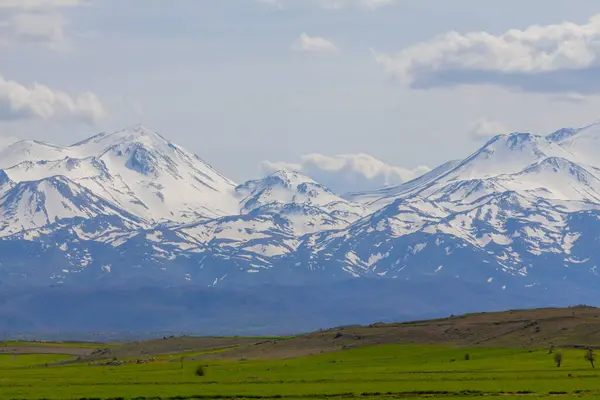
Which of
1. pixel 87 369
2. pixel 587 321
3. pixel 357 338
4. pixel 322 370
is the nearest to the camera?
pixel 322 370

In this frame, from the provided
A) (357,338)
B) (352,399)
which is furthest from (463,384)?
(357,338)

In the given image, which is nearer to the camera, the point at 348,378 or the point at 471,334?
the point at 348,378

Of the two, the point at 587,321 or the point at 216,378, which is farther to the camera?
the point at 587,321

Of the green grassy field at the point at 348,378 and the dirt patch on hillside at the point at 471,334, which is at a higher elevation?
the dirt patch on hillside at the point at 471,334

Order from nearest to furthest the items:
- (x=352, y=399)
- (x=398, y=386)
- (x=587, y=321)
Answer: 1. (x=352, y=399)
2. (x=398, y=386)
3. (x=587, y=321)

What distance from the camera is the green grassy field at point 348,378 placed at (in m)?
94.8

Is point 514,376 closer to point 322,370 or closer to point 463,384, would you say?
point 463,384

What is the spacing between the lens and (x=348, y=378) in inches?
4530

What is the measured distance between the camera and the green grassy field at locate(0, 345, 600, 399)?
311ft

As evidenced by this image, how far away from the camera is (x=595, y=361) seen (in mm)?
127688

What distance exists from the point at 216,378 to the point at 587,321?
71023mm

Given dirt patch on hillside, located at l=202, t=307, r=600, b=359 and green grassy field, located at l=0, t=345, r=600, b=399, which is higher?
dirt patch on hillside, located at l=202, t=307, r=600, b=359

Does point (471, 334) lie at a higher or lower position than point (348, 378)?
higher

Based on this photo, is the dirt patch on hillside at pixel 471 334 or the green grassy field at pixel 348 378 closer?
the green grassy field at pixel 348 378
